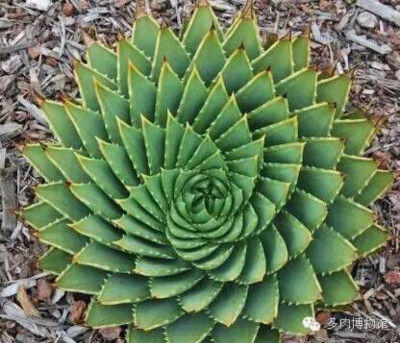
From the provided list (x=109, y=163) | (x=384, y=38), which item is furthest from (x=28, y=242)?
(x=384, y=38)

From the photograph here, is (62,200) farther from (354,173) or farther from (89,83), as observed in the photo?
(354,173)

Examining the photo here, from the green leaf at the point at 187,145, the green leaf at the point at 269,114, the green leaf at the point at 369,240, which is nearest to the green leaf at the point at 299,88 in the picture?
the green leaf at the point at 269,114

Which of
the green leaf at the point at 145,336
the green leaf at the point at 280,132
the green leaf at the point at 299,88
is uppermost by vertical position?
the green leaf at the point at 299,88

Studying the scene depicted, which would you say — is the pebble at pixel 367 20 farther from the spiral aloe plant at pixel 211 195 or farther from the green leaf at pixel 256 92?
the green leaf at pixel 256 92

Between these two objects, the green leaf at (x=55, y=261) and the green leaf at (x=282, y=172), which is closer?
the green leaf at (x=282, y=172)

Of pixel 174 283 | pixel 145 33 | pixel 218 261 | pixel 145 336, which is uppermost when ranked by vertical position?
pixel 145 33

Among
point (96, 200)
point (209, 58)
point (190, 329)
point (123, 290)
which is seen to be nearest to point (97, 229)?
point (96, 200)

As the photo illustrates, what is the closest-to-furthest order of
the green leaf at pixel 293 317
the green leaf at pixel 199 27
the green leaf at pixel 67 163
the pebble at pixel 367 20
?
the green leaf at pixel 293 317 → the green leaf at pixel 67 163 → the green leaf at pixel 199 27 → the pebble at pixel 367 20
